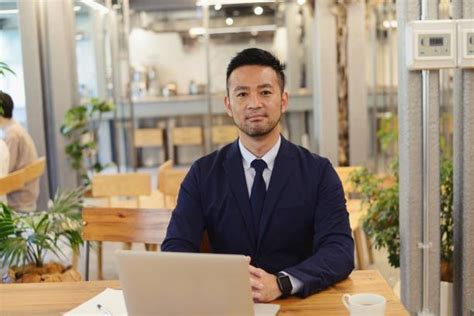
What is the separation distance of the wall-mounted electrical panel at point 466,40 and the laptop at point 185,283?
137cm

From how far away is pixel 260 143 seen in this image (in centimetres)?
203

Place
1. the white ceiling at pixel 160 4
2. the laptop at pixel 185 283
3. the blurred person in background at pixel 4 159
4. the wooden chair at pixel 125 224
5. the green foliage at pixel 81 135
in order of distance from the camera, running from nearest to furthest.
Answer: the laptop at pixel 185 283, the wooden chair at pixel 125 224, the blurred person in background at pixel 4 159, the green foliage at pixel 81 135, the white ceiling at pixel 160 4

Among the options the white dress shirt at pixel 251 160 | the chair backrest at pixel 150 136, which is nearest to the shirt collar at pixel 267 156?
the white dress shirt at pixel 251 160

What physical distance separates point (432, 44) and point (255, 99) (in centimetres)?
77

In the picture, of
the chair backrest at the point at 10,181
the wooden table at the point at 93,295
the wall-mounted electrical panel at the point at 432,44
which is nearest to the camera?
the wooden table at the point at 93,295

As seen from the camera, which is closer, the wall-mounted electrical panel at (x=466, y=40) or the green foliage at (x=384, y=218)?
the wall-mounted electrical panel at (x=466, y=40)

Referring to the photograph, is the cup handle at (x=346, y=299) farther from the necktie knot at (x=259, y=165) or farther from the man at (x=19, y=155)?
the man at (x=19, y=155)

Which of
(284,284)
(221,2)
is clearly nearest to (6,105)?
(284,284)

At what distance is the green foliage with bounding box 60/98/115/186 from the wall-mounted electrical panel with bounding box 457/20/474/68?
456 centimetres

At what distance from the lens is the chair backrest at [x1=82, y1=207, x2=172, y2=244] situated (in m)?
2.64

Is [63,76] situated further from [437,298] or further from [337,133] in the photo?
[437,298]

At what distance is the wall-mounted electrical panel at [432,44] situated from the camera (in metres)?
2.24

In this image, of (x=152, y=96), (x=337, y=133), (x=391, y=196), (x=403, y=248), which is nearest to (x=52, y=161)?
(x=337, y=133)

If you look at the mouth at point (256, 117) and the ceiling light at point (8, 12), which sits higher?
the ceiling light at point (8, 12)
